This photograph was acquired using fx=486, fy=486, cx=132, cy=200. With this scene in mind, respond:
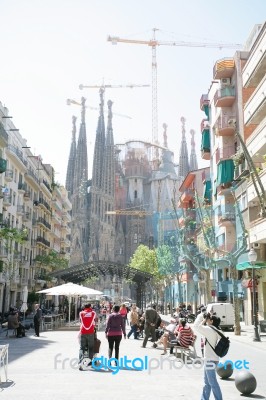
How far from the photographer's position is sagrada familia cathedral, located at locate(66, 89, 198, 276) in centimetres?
12419

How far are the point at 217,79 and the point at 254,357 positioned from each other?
29.6 metres

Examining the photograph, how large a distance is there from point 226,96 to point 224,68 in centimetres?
229

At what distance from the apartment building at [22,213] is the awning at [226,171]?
15752 millimetres

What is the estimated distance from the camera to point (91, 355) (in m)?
13.1

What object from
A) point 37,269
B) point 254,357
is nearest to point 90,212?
point 37,269

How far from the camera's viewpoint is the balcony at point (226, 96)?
39.2 metres

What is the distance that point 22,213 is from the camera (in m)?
51.2

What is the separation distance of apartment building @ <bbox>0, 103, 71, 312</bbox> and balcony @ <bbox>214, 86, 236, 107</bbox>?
59.1 ft

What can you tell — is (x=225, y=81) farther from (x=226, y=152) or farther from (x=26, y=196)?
(x=26, y=196)

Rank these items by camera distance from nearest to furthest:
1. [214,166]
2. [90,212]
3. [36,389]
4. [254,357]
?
1. [36,389]
2. [254,357]
3. [214,166]
4. [90,212]

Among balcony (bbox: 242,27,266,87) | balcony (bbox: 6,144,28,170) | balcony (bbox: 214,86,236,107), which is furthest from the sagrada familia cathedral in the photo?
balcony (bbox: 242,27,266,87)

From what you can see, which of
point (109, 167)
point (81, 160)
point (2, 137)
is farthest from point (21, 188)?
point (81, 160)

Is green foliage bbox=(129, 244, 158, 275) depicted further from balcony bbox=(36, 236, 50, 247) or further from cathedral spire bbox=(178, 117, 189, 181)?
cathedral spire bbox=(178, 117, 189, 181)

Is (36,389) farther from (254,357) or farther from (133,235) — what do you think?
(133,235)
